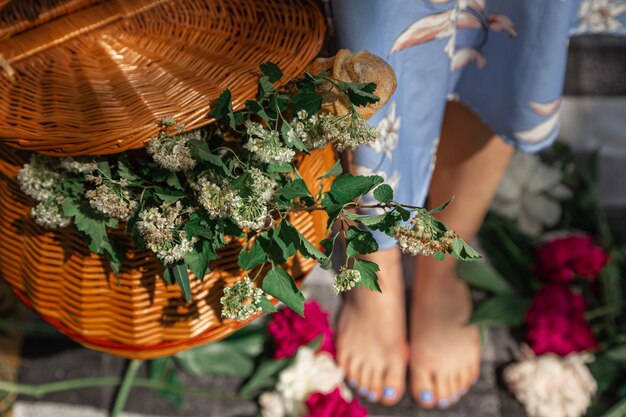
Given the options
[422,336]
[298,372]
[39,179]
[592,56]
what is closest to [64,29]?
[39,179]

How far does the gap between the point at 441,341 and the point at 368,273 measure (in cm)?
67

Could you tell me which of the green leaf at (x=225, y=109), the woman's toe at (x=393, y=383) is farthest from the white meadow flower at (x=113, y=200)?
the woman's toe at (x=393, y=383)

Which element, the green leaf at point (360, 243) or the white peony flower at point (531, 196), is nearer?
the green leaf at point (360, 243)

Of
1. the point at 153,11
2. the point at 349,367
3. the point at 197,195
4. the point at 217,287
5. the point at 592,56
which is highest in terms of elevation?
the point at 153,11

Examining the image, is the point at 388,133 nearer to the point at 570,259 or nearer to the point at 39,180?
the point at 39,180

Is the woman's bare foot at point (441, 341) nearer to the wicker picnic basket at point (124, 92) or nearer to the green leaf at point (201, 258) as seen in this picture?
the wicker picnic basket at point (124, 92)

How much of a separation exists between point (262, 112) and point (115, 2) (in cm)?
33

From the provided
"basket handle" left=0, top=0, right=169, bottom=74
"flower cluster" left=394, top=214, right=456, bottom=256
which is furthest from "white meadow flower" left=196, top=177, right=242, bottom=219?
"basket handle" left=0, top=0, right=169, bottom=74

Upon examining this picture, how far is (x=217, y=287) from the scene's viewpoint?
785 mm

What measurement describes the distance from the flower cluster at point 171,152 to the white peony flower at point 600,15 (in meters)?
0.52

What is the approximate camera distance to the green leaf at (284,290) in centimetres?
64

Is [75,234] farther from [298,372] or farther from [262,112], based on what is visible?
[298,372]

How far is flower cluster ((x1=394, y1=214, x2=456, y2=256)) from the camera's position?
580 mm

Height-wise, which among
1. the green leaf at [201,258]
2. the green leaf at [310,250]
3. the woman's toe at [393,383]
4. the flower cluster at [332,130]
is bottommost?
the woman's toe at [393,383]
